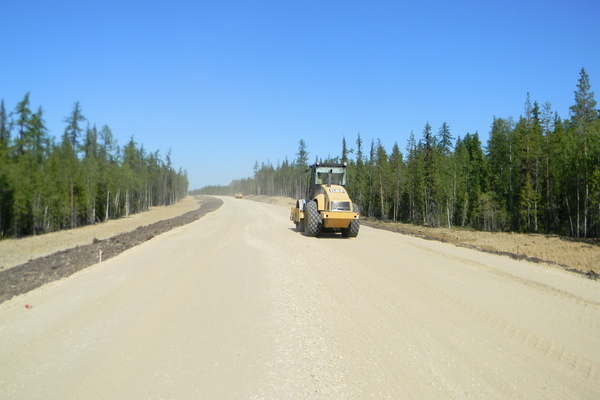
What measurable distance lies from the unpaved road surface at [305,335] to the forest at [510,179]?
53.9 ft

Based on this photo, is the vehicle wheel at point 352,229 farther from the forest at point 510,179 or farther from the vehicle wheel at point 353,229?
the forest at point 510,179

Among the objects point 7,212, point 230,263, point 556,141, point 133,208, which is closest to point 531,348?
point 230,263

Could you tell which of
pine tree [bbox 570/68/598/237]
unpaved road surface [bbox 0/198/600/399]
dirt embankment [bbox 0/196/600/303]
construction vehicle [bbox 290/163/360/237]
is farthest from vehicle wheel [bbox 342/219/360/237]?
pine tree [bbox 570/68/598/237]

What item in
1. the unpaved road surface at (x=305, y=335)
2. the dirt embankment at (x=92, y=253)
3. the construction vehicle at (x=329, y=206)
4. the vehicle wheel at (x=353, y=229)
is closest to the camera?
the unpaved road surface at (x=305, y=335)

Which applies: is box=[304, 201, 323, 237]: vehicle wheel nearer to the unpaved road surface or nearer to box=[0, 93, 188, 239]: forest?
the unpaved road surface

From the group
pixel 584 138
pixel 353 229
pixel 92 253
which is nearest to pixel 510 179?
pixel 584 138

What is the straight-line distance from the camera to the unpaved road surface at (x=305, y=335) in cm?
411

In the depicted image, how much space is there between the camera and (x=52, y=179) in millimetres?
37000

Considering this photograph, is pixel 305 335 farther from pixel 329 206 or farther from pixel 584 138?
pixel 584 138

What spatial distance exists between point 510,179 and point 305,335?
40.6 metres

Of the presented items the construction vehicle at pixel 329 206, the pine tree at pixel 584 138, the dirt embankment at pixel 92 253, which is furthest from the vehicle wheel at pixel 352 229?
the pine tree at pixel 584 138

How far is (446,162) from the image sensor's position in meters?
43.9

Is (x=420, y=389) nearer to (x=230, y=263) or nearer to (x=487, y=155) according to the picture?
(x=230, y=263)

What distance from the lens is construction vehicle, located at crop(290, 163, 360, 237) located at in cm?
1572
